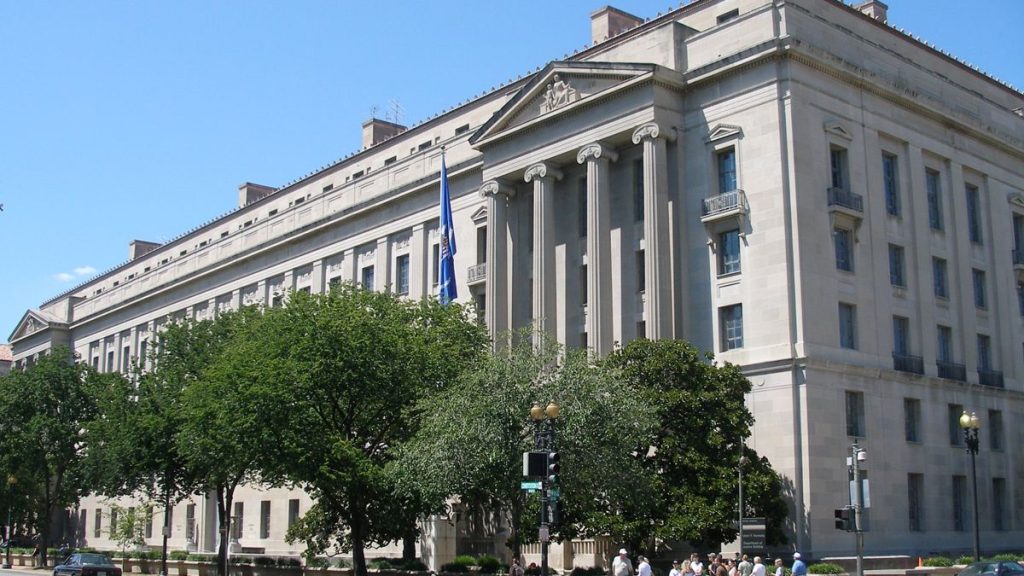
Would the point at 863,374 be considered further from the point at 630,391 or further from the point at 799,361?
the point at 630,391

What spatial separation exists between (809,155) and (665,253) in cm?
702

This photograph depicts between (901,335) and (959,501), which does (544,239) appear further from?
(959,501)

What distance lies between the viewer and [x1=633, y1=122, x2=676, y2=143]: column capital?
49.6 meters

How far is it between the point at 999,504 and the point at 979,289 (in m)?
10.0

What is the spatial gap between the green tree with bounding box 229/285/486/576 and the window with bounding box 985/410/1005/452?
23526 millimetres

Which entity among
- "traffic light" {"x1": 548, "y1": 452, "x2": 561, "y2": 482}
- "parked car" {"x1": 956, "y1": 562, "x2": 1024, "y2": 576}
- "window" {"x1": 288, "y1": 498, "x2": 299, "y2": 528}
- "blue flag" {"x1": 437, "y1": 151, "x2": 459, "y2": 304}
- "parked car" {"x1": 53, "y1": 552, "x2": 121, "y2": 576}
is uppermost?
"blue flag" {"x1": 437, "y1": 151, "x2": 459, "y2": 304}

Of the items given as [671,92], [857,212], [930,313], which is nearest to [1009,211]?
[930,313]

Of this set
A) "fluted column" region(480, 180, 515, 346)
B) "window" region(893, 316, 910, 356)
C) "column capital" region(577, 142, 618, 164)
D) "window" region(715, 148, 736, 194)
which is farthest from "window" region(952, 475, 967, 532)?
"fluted column" region(480, 180, 515, 346)

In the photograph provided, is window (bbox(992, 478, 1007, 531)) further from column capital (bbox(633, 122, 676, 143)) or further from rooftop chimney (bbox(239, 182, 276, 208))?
rooftop chimney (bbox(239, 182, 276, 208))

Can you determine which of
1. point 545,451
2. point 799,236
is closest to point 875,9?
point 799,236

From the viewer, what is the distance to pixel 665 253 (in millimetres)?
49062

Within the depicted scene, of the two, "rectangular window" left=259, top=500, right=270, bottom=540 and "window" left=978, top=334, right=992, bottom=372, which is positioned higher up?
"window" left=978, top=334, right=992, bottom=372

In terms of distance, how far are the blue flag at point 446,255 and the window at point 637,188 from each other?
10.1 meters

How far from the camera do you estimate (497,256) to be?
188 feet
